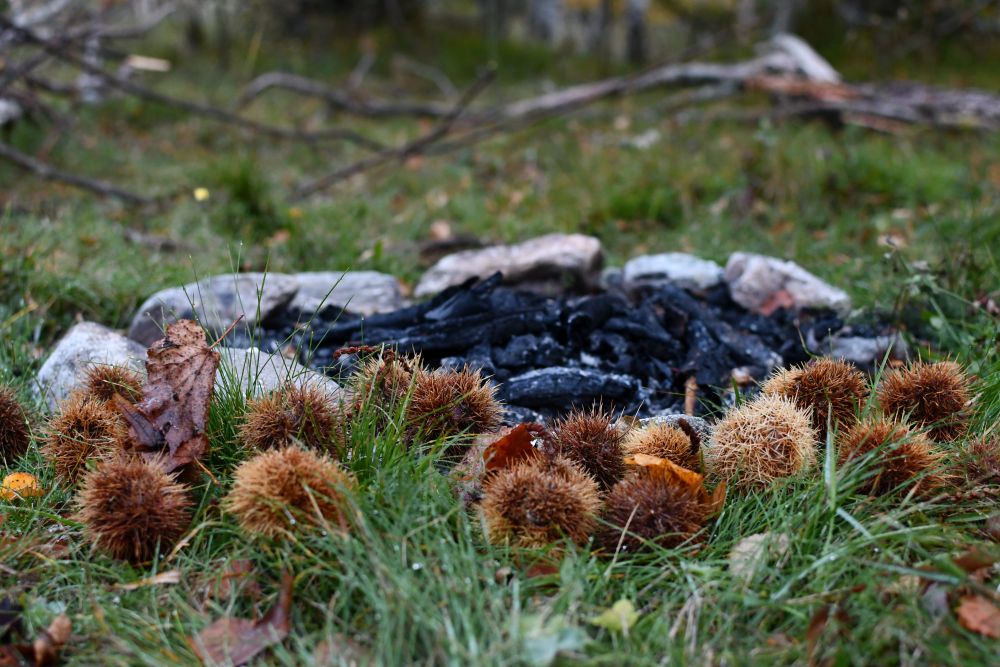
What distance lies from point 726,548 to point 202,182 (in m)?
5.46

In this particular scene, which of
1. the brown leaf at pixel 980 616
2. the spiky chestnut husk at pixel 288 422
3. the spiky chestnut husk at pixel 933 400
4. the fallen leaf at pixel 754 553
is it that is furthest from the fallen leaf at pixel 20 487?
the spiky chestnut husk at pixel 933 400

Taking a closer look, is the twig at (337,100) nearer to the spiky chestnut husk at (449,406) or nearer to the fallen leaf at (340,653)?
the spiky chestnut husk at (449,406)

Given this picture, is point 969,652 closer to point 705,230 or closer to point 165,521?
point 165,521

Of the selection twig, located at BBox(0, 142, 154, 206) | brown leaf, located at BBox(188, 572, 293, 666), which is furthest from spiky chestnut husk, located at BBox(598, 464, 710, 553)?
twig, located at BBox(0, 142, 154, 206)

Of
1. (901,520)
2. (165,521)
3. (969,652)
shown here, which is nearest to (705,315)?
(901,520)

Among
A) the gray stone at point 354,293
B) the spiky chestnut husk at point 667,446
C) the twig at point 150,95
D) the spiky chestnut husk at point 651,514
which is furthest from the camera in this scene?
the twig at point 150,95

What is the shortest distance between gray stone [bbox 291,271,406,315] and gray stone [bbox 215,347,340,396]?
867 millimetres

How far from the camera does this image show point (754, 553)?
73.8 inches

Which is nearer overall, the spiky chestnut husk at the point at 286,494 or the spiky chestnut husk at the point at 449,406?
the spiky chestnut husk at the point at 286,494

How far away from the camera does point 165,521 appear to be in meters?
1.93

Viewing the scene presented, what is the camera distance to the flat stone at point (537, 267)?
161 inches

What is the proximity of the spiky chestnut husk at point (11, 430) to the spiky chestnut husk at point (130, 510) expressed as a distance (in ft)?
2.52

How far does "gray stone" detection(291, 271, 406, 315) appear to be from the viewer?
A: 12.4 feet

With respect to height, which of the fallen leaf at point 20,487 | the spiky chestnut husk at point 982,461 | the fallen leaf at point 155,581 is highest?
the spiky chestnut husk at point 982,461
